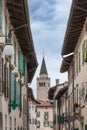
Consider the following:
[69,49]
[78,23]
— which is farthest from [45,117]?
[78,23]

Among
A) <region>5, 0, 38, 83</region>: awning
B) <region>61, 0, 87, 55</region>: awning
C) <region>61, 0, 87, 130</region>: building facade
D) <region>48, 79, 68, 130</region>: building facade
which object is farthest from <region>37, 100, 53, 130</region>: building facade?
<region>61, 0, 87, 55</region>: awning

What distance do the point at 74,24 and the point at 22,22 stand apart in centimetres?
372

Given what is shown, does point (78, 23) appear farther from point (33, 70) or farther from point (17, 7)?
point (33, 70)

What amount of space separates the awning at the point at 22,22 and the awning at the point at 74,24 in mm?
2508

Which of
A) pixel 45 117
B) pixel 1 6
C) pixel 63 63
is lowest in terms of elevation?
pixel 45 117

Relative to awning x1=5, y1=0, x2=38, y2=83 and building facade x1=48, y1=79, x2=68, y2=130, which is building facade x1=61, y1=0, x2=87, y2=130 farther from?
building facade x1=48, y1=79, x2=68, y2=130

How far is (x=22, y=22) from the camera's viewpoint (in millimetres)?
32156

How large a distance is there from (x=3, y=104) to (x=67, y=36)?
12198 mm

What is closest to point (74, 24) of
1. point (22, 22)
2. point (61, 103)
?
point (22, 22)

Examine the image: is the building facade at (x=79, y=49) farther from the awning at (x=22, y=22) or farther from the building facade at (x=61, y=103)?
the building facade at (x=61, y=103)

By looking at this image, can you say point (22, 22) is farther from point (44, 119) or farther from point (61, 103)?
point (44, 119)

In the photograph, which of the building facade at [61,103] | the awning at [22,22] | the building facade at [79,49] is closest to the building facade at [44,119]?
the building facade at [61,103]

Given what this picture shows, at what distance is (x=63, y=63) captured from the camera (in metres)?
51.8

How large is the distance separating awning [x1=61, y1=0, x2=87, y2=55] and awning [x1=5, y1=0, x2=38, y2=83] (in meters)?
2.51
